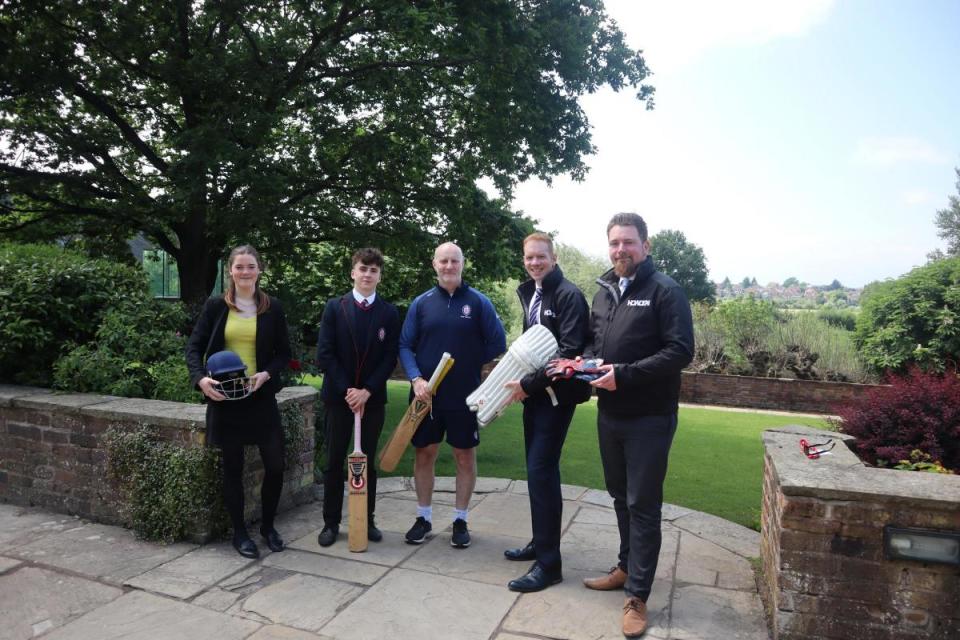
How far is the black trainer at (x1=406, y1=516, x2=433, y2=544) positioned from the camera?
4.09 meters

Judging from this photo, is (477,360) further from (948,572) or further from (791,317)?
(791,317)

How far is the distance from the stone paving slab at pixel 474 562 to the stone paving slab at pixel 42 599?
5.42 ft

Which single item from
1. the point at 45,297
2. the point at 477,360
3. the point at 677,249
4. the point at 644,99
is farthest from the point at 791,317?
the point at 677,249

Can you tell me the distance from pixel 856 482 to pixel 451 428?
7.22ft

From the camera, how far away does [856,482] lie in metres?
2.81

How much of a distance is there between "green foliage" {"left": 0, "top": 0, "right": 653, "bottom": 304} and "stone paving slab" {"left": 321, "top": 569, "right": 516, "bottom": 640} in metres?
5.77

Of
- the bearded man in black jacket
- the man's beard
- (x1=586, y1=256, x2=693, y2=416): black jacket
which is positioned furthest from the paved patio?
the man's beard

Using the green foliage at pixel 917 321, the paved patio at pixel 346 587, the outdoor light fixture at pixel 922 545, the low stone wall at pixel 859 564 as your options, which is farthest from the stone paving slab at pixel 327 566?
the green foliage at pixel 917 321

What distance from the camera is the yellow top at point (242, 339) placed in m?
3.92

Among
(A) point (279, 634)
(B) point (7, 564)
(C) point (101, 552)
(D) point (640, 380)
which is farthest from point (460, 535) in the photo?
(B) point (7, 564)

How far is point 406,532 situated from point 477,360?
132 centimetres

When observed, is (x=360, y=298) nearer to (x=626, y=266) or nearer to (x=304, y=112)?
(x=626, y=266)

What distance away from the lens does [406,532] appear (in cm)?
428

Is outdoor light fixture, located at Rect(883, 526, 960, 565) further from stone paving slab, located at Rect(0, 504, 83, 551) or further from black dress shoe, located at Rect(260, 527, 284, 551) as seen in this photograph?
stone paving slab, located at Rect(0, 504, 83, 551)
